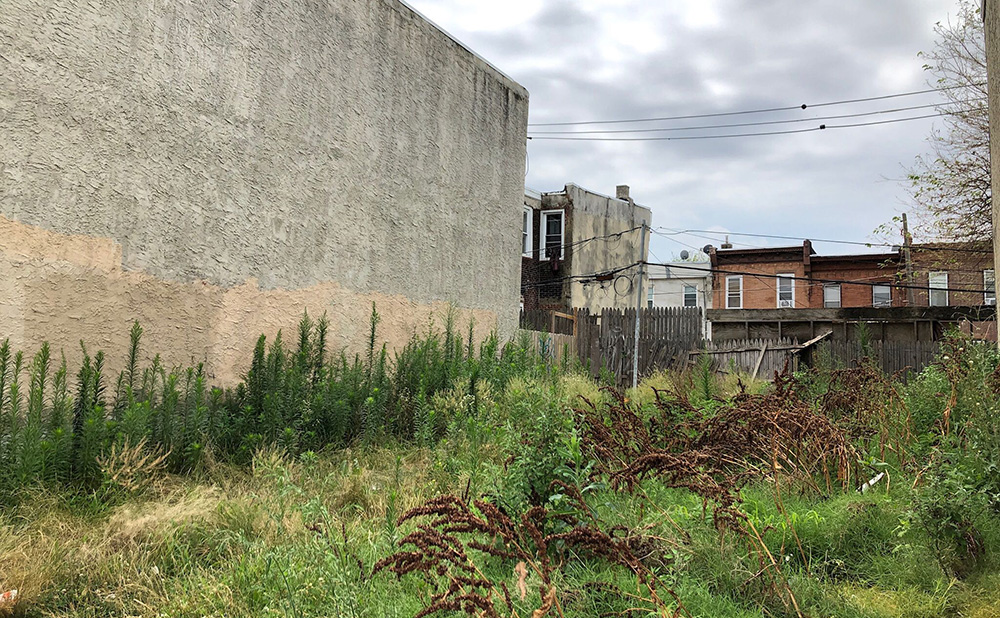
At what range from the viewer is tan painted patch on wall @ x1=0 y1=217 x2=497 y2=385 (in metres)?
5.11

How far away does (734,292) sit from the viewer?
3262cm

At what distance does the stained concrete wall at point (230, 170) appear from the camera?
17.2 feet

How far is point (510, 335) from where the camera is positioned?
11.6 meters

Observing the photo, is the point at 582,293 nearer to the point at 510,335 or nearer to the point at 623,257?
the point at 623,257

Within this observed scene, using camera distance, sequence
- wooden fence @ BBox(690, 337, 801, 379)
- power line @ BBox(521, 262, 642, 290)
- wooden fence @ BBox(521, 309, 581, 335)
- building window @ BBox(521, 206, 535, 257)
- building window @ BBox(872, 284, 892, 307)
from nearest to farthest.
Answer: wooden fence @ BBox(690, 337, 801, 379), wooden fence @ BBox(521, 309, 581, 335), power line @ BBox(521, 262, 642, 290), building window @ BBox(521, 206, 535, 257), building window @ BBox(872, 284, 892, 307)

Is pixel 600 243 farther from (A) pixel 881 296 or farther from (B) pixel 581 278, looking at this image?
(A) pixel 881 296

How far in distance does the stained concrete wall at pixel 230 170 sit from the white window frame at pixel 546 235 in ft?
45.9

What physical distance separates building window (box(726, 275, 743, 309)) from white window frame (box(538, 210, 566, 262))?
12197mm

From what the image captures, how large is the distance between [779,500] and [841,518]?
32 cm

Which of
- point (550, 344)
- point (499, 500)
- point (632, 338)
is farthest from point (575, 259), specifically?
point (499, 500)

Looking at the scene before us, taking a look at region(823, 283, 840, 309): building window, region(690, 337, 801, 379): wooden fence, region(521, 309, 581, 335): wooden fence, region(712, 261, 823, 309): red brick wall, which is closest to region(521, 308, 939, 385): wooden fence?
region(690, 337, 801, 379): wooden fence

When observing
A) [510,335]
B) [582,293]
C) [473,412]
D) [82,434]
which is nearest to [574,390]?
[473,412]

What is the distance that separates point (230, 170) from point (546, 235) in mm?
18705

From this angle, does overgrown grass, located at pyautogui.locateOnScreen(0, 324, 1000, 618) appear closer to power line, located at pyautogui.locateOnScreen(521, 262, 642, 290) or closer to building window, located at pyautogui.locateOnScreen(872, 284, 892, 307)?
power line, located at pyautogui.locateOnScreen(521, 262, 642, 290)
